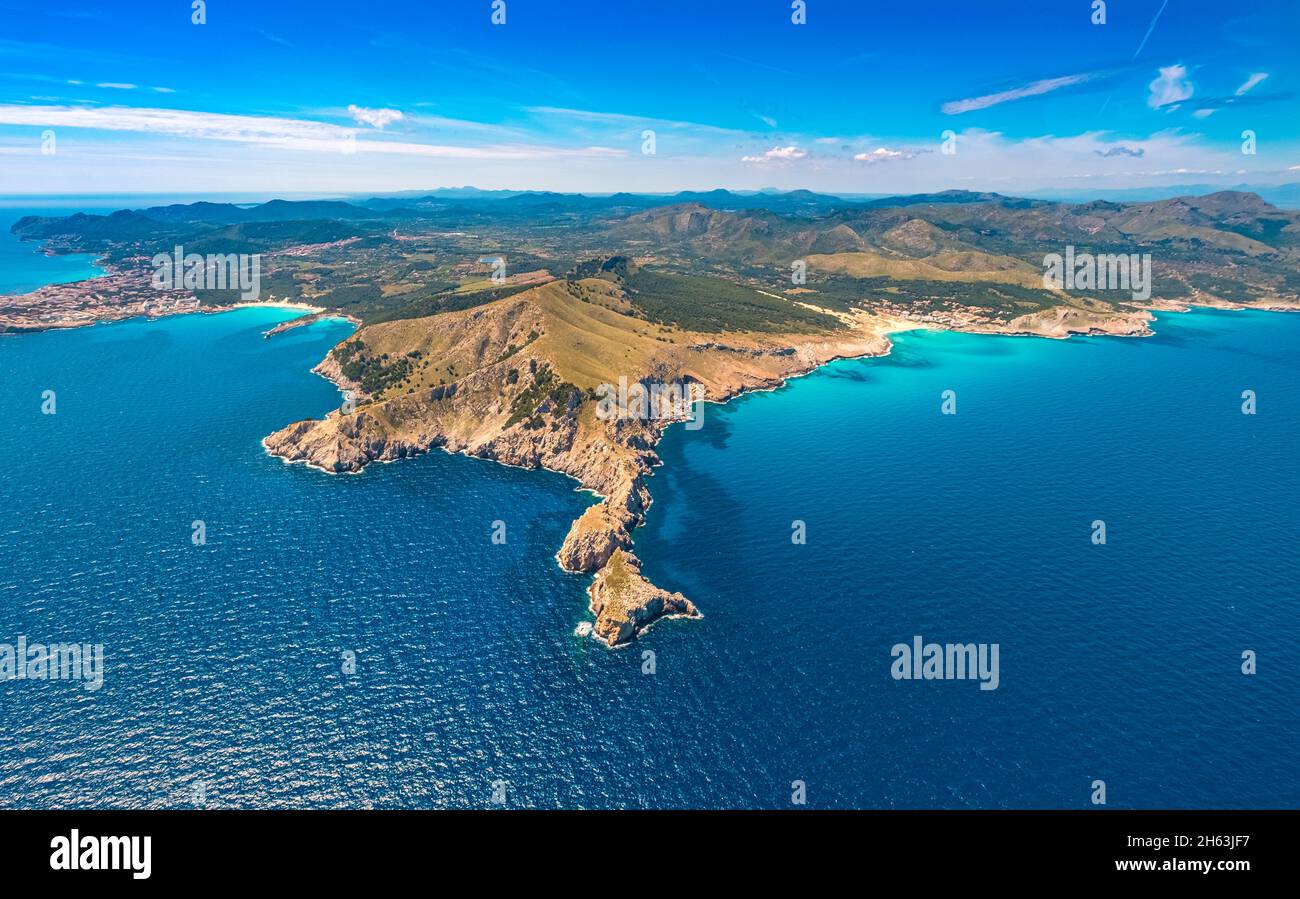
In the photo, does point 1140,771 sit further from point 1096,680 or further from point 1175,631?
point 1175,631

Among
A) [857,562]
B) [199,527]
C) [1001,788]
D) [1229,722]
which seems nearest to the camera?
[1001,788]

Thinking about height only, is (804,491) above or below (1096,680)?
above

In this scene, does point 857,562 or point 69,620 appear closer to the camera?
point 69,620

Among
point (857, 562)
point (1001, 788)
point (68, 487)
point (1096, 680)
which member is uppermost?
point (68, 487)

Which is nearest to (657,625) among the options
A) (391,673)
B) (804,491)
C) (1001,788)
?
(391,673)

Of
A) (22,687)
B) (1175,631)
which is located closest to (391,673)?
(22,687)
